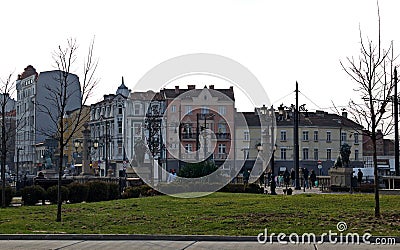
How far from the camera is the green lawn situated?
58.4 ft

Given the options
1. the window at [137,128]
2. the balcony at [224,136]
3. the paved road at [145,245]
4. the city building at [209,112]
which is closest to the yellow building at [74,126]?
the window at [137,128]

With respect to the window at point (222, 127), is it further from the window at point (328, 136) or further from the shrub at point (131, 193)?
the shrub at point (131, 193)

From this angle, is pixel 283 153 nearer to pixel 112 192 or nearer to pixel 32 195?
pixel 112 192

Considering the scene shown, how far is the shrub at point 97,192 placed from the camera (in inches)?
1246

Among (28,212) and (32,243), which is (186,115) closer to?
(28,212)

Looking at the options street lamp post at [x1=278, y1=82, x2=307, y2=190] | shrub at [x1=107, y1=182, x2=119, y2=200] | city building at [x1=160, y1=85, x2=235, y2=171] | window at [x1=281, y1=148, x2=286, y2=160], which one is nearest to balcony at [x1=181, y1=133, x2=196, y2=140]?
city building at [x1=160, y1=85, x2=235, y2=171]

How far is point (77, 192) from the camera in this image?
102 feet

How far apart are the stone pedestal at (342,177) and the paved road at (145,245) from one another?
25624 mm

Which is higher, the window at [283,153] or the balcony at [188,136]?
the balcony at [188,136]

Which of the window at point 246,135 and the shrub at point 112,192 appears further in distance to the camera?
the window at point 246,135

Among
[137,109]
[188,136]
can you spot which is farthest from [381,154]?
[188,136]

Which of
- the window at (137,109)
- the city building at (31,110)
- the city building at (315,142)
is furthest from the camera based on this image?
the city building at (31,110)

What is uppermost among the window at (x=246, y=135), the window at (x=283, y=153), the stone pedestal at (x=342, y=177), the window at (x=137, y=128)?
the window at (x=137, y=128)

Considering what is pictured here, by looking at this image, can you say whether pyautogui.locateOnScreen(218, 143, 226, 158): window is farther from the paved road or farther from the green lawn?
the paved road
